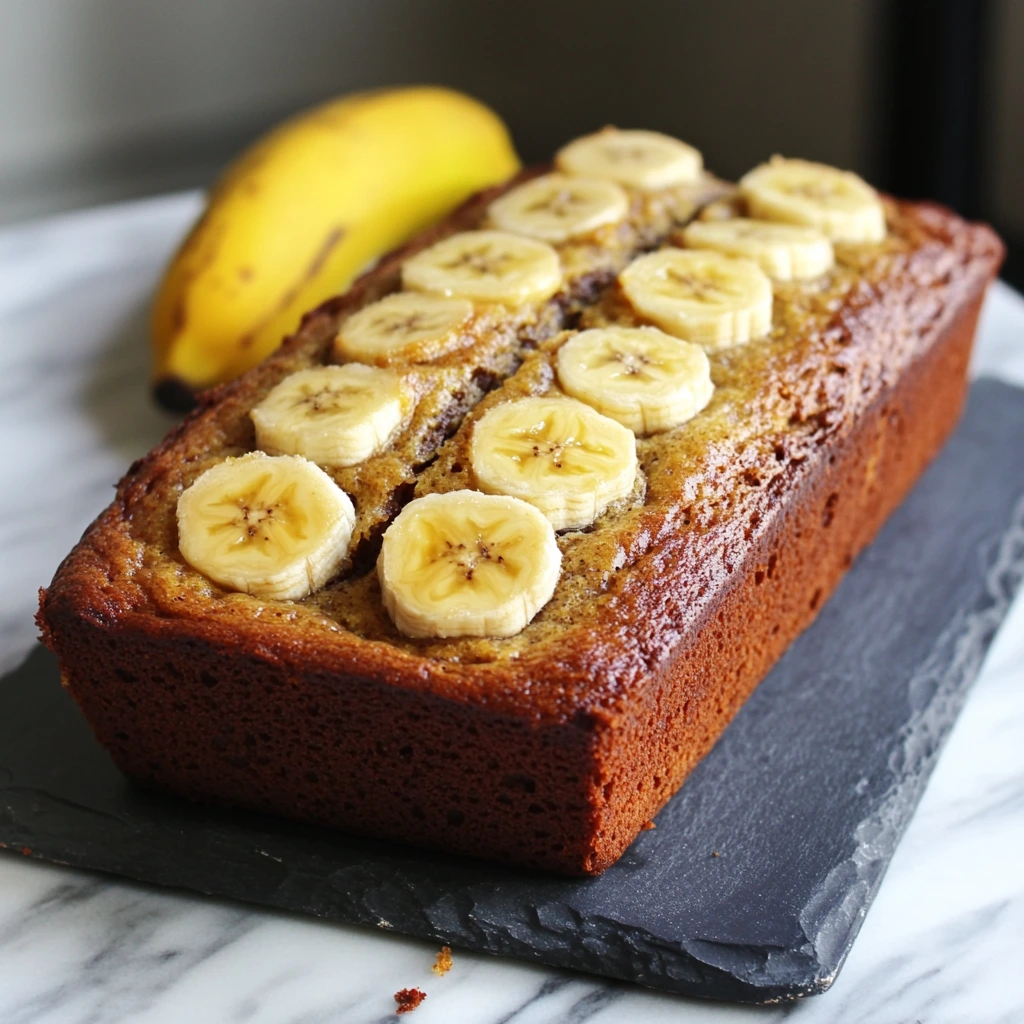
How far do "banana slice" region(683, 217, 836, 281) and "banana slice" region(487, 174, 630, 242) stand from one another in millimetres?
167

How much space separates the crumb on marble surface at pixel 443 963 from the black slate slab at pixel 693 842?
0.07 feet

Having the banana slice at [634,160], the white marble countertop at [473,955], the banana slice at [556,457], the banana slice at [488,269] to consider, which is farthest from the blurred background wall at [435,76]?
the white marble countertop at [473,955]

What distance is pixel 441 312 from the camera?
2.44 meters

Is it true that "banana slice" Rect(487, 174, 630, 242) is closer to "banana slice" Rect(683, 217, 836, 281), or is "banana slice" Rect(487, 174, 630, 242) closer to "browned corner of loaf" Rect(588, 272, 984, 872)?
"banana slice" Rect(683, 217, 836, 281)

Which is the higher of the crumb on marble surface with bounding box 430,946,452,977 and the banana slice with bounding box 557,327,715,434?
the banana slice with bounding box 557,327,715,434

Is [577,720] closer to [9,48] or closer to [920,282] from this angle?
[920,282]

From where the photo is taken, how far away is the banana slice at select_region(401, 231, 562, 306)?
98.5 inches

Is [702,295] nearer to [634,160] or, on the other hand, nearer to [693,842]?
Answer: [634,160]

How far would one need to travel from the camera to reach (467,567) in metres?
1.88

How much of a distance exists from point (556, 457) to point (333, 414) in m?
0.36

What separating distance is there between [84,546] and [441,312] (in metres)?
0.74

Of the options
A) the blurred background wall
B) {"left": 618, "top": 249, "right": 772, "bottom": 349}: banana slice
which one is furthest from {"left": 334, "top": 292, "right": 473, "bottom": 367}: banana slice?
the blurred background wall

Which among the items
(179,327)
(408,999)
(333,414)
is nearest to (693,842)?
(408,999)

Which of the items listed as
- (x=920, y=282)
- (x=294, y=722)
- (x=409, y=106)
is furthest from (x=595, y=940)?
(x=409, y=106)
